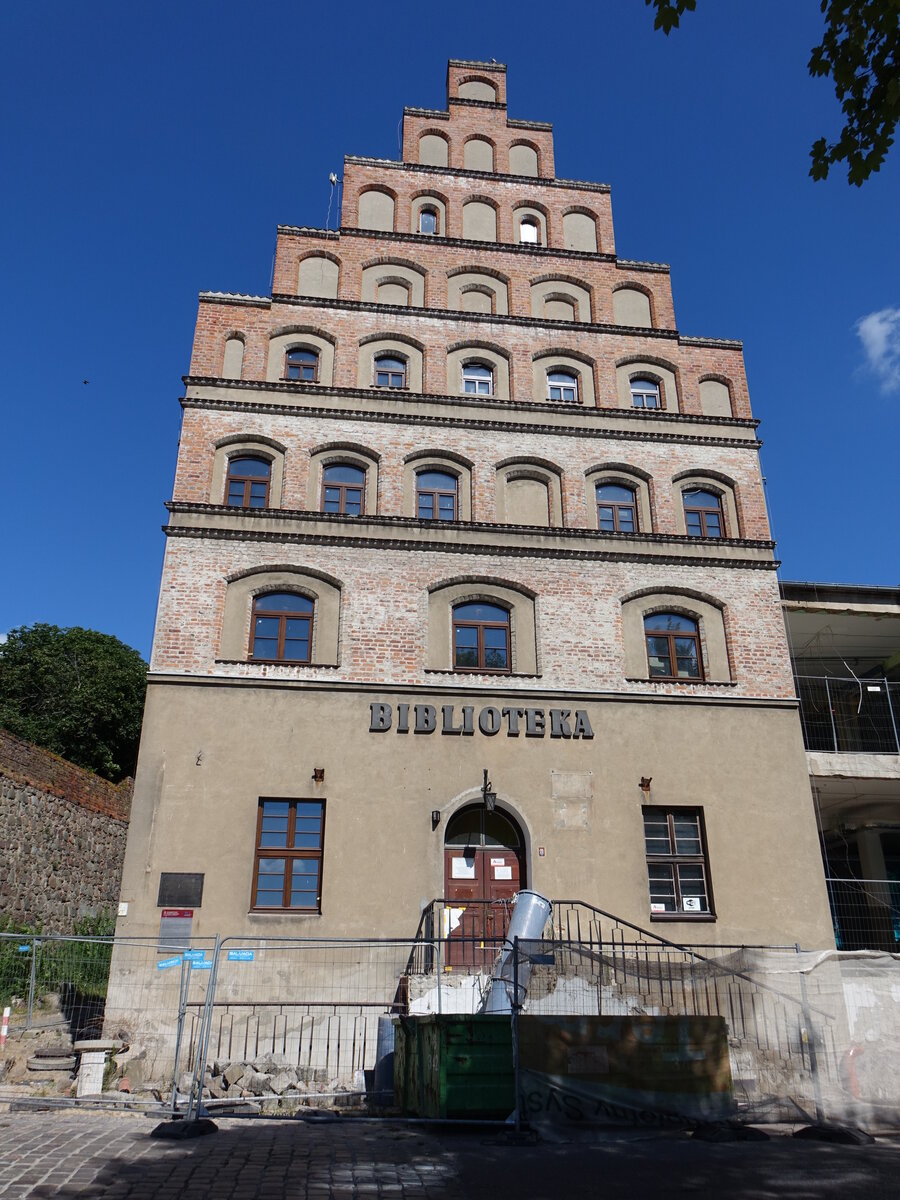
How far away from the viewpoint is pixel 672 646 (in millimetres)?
20141

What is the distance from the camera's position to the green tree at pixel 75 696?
1441 inches

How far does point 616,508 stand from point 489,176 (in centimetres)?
996

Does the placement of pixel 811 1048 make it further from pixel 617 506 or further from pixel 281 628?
pixel 617 506

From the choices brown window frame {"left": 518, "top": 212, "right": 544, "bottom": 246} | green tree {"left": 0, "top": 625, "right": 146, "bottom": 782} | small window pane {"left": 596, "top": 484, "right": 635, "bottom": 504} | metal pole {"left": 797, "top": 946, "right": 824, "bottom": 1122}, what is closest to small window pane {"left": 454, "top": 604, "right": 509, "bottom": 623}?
small window pane {"left": 596, "top": 484, "right": 635, "bottom": 504}

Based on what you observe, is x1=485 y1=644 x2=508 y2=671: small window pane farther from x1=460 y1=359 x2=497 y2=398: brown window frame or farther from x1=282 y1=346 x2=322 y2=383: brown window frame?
x1=282 y1=346 x2=322 y2=383: brown window frame

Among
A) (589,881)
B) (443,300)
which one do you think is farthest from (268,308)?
(589,881)

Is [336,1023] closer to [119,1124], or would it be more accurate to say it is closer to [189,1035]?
[189,1035]

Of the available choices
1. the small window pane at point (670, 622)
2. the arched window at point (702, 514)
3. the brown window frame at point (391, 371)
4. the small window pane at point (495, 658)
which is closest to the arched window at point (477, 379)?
the brown window frame at point (391, 371)

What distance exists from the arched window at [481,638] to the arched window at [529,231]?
1073 centimetres

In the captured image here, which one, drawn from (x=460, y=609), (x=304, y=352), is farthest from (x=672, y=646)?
(x=304, y=352)

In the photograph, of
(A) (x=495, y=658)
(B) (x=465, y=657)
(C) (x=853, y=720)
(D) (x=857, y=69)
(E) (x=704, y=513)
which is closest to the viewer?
(D) (x=857, y=69)

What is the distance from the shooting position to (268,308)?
72.4 ft

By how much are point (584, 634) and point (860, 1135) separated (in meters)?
10.8

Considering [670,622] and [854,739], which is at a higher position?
[670,622]
